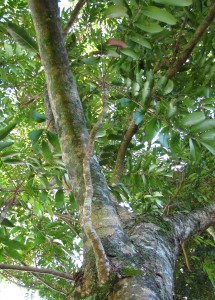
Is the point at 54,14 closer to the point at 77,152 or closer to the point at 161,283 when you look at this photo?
the point at 77,152

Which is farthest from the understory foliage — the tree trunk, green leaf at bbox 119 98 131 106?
the tree trunk

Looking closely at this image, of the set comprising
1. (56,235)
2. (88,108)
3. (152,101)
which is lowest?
(56,235)

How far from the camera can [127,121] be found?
7.04 ft

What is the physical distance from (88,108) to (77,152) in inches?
37.7

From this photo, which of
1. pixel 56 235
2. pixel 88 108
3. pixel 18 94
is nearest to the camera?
pixel 56 235

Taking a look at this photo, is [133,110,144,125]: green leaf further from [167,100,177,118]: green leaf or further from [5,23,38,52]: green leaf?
[5,23,38,52]: green leaf

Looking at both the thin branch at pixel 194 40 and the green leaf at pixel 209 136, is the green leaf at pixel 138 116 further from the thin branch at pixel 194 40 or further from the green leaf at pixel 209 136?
the thin branch at pixel 194 40

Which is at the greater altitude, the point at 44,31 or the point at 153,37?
the point at 153,37

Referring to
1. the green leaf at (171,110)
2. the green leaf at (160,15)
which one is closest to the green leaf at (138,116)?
the green leaf at (171,110)

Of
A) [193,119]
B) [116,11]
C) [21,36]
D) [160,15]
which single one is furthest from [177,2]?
[21,36]

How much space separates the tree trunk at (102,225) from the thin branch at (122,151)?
1.04 ft

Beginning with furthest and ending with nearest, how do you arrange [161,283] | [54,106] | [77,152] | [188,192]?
1. [188,192]
2. [54,106]
3. [77,152]
4. [161,283]

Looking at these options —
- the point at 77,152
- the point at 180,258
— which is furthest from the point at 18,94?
the point at 180,258

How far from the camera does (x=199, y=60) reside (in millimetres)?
1715
